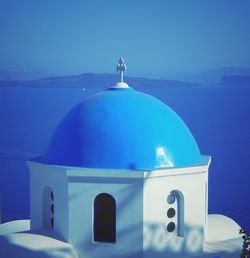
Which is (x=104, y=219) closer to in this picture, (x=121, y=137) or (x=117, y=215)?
(x=117, y=215)

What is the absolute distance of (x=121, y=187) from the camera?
304 inches

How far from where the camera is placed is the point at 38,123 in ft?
109

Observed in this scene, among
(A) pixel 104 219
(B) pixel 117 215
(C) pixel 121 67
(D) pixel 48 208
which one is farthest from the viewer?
(C) pixel 121 67

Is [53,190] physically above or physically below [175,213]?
above

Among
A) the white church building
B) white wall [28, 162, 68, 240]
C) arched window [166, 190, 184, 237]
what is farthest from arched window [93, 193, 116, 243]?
arched window [166, 190, 184, 237]

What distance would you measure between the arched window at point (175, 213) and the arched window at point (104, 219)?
3.08ft

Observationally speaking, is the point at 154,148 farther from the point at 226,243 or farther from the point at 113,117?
the point at 226,243

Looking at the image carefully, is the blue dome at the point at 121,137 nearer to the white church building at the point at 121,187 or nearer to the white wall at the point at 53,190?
the white church building at the point at 121,187

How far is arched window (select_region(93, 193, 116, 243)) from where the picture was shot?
316 inches

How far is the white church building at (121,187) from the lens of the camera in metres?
7.76

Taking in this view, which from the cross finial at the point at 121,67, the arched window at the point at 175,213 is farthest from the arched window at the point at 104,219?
the cross finial at the point at 121,67

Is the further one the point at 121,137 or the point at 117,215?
the point at 121,137

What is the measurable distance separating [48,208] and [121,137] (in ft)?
6.63

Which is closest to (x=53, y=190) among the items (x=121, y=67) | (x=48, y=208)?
(x=48, y=208)
